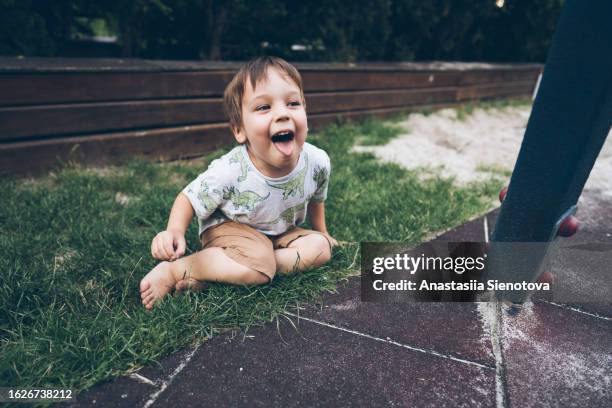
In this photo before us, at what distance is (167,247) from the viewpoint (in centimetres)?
172

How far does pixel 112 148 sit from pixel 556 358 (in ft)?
10.3

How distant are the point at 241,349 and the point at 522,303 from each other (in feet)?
3.87

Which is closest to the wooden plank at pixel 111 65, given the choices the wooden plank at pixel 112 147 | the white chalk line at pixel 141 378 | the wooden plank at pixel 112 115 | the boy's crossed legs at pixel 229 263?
the wooden plank at pixel 112 115

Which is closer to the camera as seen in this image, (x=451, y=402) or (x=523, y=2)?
(x=451, y=402)

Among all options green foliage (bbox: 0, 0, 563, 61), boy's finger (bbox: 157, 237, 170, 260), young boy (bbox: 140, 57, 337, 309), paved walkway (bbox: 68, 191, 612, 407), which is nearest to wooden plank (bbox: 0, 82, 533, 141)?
green foliage (bbox: 0, 0, 563, 61)

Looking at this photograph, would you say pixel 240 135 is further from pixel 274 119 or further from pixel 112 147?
pixel 112 147

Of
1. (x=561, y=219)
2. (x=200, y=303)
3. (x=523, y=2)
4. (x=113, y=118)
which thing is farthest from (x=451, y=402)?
(x=523, y=2)

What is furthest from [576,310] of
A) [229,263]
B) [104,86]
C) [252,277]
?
[104,86]

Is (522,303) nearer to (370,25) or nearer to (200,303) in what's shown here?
(200,303)

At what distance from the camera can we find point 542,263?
70.8 inches

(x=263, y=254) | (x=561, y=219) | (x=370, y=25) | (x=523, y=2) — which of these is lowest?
(x=263, y=254)

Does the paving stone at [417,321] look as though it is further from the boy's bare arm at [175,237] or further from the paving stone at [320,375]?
the boy's bare arm at [175,237]

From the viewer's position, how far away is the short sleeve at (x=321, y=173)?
211cm

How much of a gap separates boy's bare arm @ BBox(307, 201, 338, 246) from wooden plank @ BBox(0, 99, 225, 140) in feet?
6.18
